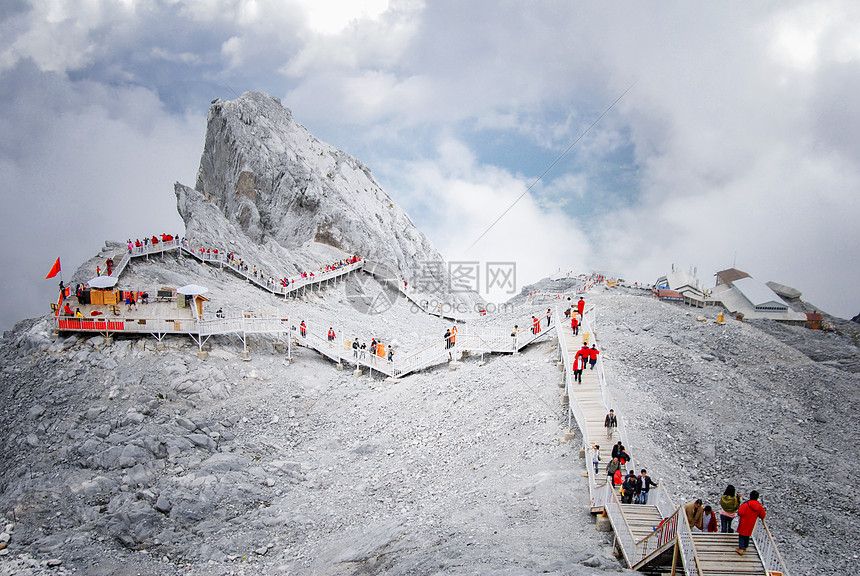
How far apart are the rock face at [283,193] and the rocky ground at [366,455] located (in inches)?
1217

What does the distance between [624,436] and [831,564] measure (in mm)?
7175

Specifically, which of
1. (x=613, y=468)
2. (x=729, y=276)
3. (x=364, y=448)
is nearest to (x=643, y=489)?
(x=613, y=468)

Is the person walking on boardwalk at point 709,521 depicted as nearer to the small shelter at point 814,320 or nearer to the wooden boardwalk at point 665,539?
the wooden boardwalk at point 665,539

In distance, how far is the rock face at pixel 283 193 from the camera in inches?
2507

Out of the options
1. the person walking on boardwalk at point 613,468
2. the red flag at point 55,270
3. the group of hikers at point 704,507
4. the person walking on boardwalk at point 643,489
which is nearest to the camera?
the group of hikers at point 704,507

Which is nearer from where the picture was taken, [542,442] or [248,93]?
[542,442]

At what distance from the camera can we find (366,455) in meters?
22.4

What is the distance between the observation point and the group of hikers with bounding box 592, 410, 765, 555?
10.5 m

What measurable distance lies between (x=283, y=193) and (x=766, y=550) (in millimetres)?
62999

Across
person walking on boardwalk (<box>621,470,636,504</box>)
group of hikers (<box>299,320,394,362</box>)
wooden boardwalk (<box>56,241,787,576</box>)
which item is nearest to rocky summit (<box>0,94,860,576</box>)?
wooden boardwalk (<box>56,241,787,576</box>)

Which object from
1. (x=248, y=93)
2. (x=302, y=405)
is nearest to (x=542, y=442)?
(x=302, y=405)

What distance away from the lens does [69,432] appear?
2145cm

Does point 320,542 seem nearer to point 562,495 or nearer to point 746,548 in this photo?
point 562,495

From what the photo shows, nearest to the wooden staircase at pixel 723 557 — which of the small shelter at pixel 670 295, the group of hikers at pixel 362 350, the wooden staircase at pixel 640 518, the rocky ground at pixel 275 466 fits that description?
the wooden staircase at pixel 640 518
